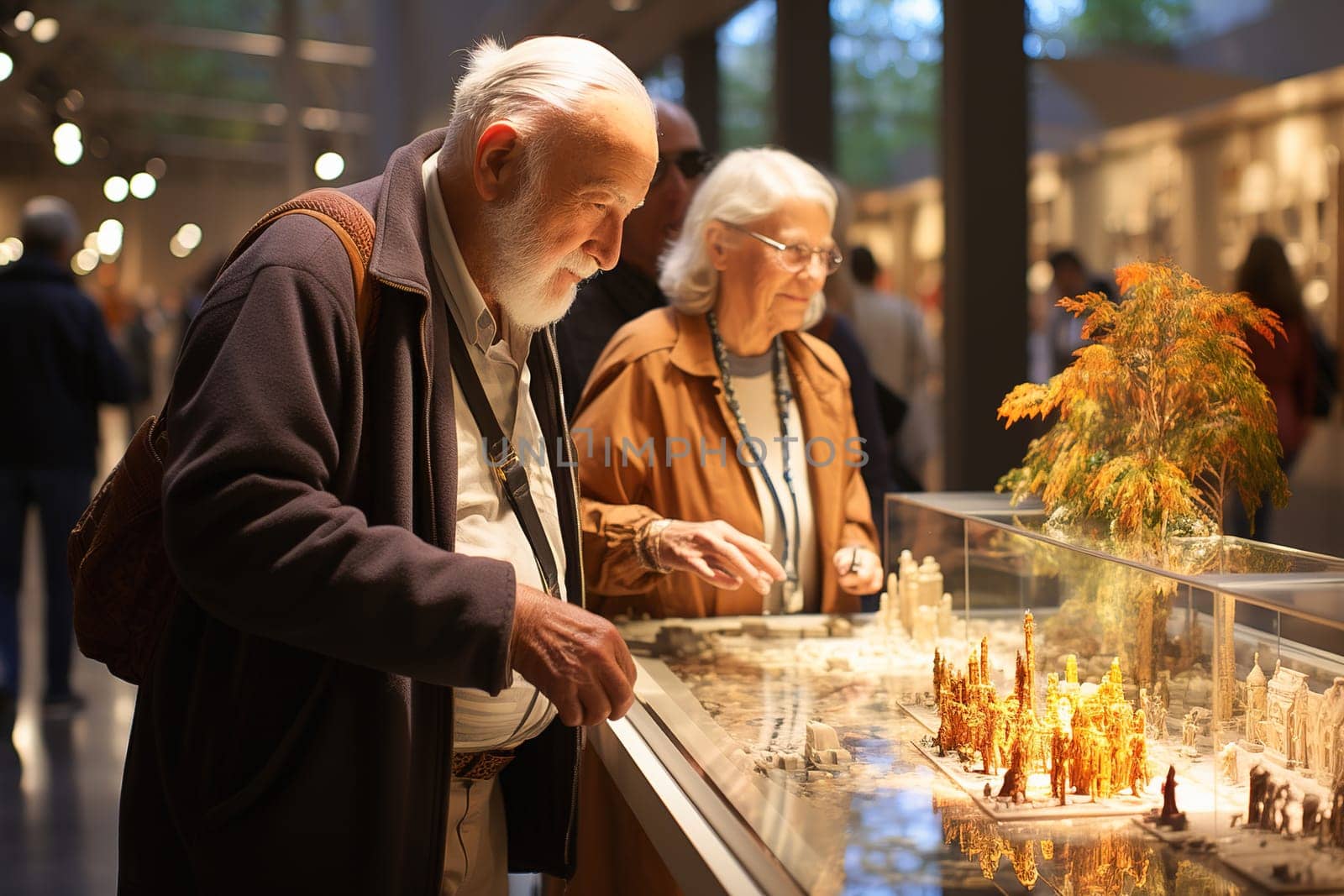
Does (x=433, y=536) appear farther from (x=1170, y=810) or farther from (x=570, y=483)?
(x=1170, y=810)

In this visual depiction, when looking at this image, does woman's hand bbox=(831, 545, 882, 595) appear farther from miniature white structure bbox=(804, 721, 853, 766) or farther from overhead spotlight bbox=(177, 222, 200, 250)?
overhead spotlight bbox=(177, 222, 200, 250)

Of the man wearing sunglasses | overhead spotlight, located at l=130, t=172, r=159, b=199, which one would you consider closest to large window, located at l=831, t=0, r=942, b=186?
overhead spotlight, located at l=130, t=172, r=159, b=199

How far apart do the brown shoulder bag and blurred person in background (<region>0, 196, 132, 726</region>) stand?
499 cm

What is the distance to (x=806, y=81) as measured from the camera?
811 cm

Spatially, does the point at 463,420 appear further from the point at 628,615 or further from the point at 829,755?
the point at 628,615

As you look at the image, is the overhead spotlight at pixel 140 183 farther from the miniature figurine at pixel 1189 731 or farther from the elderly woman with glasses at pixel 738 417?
the miniature figurine at pixel 1189 731

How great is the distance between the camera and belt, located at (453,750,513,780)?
2.12 m

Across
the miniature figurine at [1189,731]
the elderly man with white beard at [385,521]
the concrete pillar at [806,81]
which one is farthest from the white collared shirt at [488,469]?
the concrete pillar at [806,81]

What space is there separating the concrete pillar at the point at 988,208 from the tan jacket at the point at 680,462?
2.18 meters

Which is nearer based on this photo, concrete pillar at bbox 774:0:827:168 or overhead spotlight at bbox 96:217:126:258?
concrete pillar at bbox 774:0:827:168

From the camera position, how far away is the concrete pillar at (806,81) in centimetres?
803

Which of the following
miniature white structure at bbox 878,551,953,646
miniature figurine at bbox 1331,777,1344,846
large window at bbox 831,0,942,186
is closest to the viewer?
Result: miniature figurine at bbox 1331,777,1344,846

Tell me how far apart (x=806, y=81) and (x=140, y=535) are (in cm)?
685

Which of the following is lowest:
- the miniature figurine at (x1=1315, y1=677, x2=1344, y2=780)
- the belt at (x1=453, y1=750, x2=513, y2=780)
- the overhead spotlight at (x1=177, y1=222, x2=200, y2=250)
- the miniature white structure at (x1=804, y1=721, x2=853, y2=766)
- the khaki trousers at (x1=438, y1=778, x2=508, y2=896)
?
the khaki trousers at (x1=438, y1=778, x2=508, y2=896)
